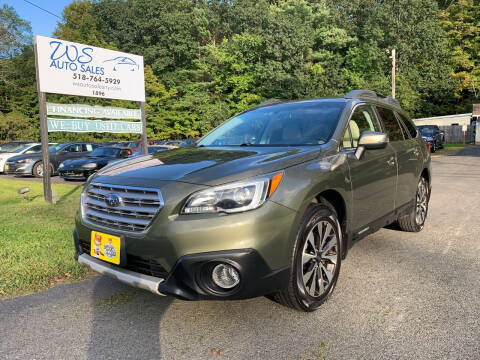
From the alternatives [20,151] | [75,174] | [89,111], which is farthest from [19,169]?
[89,111]

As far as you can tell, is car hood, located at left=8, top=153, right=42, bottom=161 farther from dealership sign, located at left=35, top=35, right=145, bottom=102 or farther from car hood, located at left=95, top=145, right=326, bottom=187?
car hood, located at left=95, top=145, right=326, bottom=187

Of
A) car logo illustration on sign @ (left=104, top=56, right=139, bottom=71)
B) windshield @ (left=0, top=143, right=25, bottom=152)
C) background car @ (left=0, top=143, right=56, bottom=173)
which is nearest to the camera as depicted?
car logo illustration on sign @ (left=104, top=56, right=139, bottom=71)

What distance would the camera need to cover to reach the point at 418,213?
5.34 metres

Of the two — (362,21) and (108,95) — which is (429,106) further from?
(108,95)

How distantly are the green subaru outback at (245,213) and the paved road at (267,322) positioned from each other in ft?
0.93

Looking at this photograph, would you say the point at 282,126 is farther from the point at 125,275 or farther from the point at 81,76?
the point at 81,76

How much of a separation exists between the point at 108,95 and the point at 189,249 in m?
8.33

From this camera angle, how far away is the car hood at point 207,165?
263 centimetres

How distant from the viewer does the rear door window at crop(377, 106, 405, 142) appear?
447cm

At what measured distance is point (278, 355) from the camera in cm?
242

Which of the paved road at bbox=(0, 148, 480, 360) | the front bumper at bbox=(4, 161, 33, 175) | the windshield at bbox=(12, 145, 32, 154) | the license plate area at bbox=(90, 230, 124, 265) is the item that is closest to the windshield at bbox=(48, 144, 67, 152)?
the front bumper at bbox=(4, 161, 33, 175)

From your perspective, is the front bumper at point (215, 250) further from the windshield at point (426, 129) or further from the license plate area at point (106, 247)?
the windshield at point (426, 129)

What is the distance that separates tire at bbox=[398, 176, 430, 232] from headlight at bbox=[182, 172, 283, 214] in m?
3.18

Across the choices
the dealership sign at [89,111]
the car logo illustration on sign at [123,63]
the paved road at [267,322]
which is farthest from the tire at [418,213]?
the car logo illustration on sign at [123,63]
